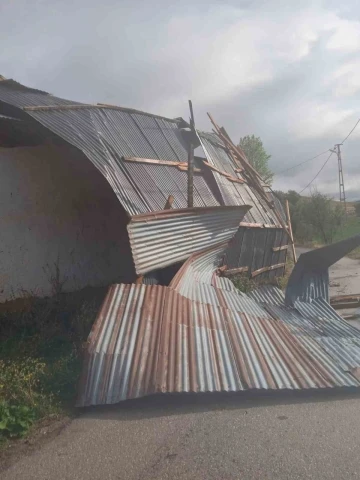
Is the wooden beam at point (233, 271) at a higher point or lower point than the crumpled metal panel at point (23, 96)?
lower

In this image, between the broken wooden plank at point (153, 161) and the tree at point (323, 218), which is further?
the tree at point (323, 218)

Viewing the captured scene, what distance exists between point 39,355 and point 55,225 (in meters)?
2.45

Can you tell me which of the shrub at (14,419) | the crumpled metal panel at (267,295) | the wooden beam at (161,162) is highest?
the wooden beam at (161,162)

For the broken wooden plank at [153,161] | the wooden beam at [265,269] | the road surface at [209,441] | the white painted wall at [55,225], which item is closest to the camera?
the road surface at [209,441]

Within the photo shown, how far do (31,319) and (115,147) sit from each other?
10.9 feet

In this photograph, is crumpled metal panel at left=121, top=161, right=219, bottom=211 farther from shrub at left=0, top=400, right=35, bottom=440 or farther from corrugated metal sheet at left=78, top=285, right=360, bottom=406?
shrub at left=0, top=400, right=35, bottom=440

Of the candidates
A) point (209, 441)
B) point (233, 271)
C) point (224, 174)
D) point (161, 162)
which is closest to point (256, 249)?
point (233, 271)

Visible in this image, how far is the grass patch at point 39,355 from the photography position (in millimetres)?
4418

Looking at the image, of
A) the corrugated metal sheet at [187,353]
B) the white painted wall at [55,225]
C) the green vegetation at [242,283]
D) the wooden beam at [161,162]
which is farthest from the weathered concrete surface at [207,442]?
the green vegetation at [242,283]

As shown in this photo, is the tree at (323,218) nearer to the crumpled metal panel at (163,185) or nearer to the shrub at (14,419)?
the crumpled metal panel at (163,185)

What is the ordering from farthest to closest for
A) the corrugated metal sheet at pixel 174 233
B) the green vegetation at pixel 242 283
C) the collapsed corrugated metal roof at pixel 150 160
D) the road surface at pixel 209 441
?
1. the green vegetation at pixel 242 283
2. the collapsed corrugated metal roof at pixel 150 160
3. the corrugated metal sheet at pixel 174 233
4. the road surface at pixel 209 441

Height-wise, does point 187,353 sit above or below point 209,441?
above

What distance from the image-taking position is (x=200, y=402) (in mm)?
4609

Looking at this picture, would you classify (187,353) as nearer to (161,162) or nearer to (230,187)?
(161,162)
